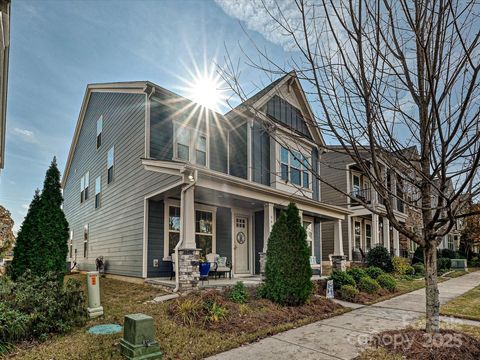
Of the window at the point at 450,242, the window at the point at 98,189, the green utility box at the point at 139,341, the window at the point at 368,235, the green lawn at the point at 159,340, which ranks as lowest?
the window at the point at 450,242

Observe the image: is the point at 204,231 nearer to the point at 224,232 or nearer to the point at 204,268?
the point at 224,232

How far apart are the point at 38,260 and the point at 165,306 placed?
9.76ft

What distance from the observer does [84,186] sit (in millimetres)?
17344

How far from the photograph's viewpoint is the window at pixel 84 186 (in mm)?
16859

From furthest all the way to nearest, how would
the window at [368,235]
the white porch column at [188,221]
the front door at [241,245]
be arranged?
the window at [368,235] < the front door at [241,245] < the white porch column at [188,221]

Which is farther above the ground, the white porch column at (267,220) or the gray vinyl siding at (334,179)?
the gray vinyl siding at (334,179)

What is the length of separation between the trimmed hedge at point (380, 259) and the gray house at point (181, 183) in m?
2.89

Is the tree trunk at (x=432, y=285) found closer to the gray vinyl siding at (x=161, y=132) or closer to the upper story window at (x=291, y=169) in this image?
the upper story window at (x=291, y=169)

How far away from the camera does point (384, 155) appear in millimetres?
4098

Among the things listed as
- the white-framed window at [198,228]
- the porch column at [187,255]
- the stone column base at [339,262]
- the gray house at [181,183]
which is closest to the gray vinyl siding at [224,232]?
the gray house at [181,183]

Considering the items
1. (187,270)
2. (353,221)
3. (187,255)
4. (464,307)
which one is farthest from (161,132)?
(353,221)

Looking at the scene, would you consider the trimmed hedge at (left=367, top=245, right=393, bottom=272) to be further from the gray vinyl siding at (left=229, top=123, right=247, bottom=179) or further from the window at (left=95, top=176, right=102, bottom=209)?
the window at (left=95, top=176, right=102, bottom=209)

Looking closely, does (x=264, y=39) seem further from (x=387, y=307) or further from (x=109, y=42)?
(x=387, y=307)

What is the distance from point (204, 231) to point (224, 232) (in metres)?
0.92
